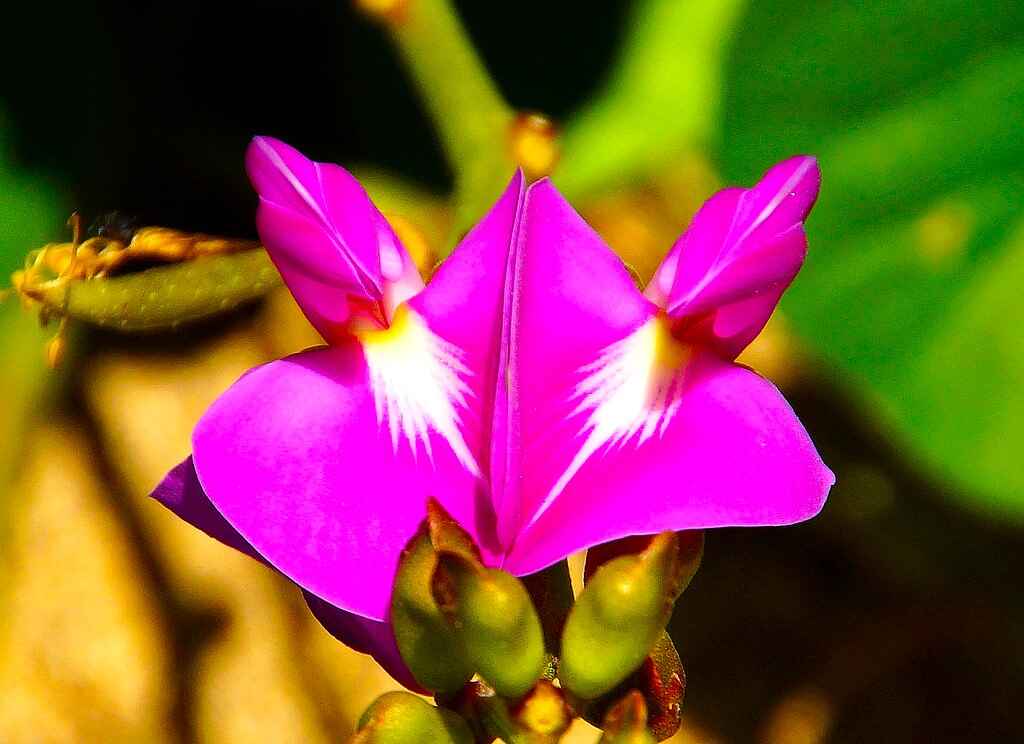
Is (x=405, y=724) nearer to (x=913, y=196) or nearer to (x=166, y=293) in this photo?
(x=166, y=293)

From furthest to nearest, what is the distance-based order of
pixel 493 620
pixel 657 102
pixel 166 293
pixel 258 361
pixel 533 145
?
1. pixel 258 361
2. pixel 657 102
3. pixel 533 145
4. pixel 166 293
5. pixel 493 620

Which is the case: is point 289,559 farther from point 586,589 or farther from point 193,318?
point 193,318

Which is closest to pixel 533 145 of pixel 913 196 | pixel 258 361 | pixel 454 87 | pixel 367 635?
pixel 454 87

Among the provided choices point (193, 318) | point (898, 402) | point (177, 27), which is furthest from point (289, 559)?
point (177, 27)

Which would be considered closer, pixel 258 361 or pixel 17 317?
pixel 17 317

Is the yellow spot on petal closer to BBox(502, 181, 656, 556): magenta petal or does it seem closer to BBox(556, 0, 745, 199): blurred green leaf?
BBox(502, 181, 656, 556): magenta petal

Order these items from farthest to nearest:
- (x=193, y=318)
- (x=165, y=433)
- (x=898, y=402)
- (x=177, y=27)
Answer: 1. (x=165, y=433)
2. (x=177, y=27)
3. (x=898, y=402)
4. (x=193, y=318)

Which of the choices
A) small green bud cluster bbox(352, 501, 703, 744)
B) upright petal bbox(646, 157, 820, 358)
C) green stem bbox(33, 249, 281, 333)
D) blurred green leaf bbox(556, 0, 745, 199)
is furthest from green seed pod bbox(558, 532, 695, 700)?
blurred green leaf bbox(556, 0, 745, 199)
